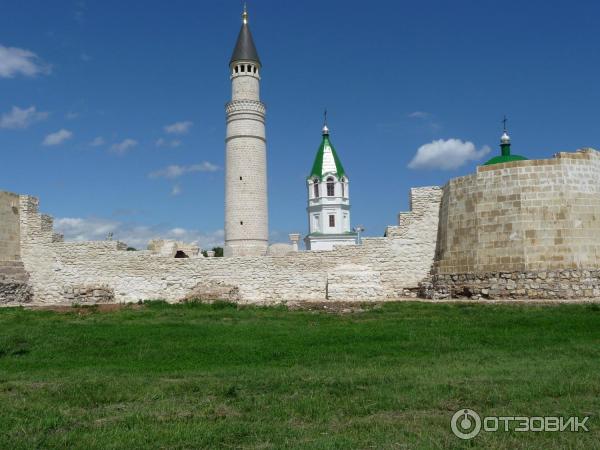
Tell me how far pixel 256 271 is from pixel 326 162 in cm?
3591

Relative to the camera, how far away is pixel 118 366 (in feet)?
29.0

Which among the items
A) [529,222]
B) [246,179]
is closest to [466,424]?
[529,222]

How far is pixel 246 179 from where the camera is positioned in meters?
31.8

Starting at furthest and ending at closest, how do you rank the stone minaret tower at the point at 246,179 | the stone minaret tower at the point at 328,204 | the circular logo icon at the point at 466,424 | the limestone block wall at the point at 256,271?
the stone minaret tower at the point at 328,204 → the stone minaret tower at the point at 246,179 → the limestone block wall at the point at 256,271 → the circular logo icon at the point at 466,424

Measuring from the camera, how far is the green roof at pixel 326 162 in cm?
5389

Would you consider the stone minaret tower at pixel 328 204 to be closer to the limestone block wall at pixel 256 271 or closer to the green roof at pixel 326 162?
the green roof at pixel 326 162

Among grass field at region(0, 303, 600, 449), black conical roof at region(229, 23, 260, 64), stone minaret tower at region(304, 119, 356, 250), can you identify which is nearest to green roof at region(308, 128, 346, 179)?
stone minaret tower at region(304, 119, 356, 250)

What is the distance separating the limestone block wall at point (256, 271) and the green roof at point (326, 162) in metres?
34.2

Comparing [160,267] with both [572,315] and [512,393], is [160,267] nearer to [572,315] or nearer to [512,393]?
[572,315]

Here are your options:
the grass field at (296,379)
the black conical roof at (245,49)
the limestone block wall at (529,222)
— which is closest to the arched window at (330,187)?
the black conical roof at (245,49)

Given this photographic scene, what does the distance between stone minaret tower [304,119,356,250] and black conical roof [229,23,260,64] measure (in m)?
20.2

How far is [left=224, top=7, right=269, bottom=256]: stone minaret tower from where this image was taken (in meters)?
31.9

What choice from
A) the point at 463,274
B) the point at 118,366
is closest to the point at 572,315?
the point at 463,274

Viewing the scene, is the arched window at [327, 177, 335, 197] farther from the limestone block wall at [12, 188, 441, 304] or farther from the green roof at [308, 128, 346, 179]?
the limestone block wall at [12, 188, 441, 304]
